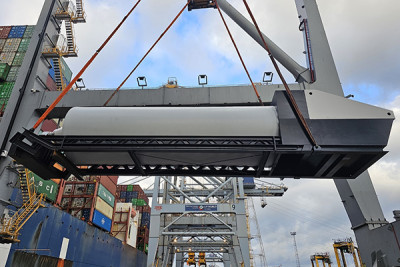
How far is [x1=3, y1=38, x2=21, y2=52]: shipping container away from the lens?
2812cm

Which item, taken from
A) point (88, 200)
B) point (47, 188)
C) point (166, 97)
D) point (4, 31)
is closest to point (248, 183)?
point (88, 200)

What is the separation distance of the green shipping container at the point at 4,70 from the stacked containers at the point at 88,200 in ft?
39.2

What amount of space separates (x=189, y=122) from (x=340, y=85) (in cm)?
585

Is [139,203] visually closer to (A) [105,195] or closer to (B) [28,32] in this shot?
(A) [105,195]

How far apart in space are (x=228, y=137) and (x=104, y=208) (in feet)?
93.6

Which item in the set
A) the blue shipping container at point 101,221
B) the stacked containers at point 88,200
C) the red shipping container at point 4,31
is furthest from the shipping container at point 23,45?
the blue shipping container at point 101,221

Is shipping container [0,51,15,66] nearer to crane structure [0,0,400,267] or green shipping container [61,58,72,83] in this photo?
green shipping container [61,58,72,83]

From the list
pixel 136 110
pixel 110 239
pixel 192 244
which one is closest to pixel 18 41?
pixel 110 239

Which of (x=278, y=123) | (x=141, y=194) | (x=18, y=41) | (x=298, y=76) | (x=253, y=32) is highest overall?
(x=18, y=41)

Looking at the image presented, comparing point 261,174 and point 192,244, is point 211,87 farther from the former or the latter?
point 192,244

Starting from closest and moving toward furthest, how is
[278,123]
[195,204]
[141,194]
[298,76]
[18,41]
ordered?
[278,123], [298,76], [195,204], [18,41], [141,194]

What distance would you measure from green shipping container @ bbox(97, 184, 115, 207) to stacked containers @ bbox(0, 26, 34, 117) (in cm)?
1233

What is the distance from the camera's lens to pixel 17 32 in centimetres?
2998

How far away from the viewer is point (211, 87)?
9266 mm
